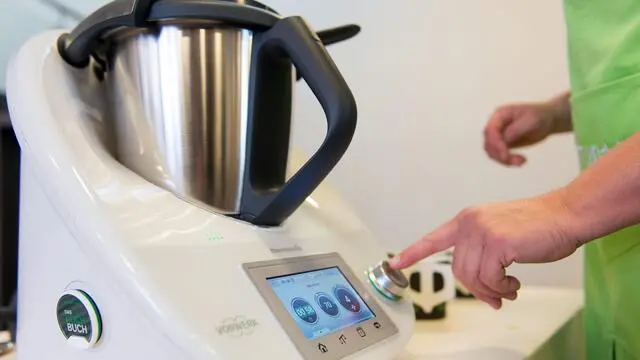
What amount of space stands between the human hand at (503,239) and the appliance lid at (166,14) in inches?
8.3

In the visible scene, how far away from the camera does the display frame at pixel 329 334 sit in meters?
0.40

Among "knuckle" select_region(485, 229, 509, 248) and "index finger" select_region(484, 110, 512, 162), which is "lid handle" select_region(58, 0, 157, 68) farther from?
"index finger" select_region(484, 110, 512, 162)

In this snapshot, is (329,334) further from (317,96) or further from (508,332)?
(508,332)

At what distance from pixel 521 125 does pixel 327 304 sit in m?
0.48

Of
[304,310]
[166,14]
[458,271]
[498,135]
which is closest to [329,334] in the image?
[304,310]

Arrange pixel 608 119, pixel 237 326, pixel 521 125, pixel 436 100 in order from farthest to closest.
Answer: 1. pixel 436 100
2. pixel 521 125
3. pixel 608 119
4. pixel 237 326

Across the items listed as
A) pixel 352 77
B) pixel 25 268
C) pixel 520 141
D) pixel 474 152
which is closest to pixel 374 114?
pixel 352 77

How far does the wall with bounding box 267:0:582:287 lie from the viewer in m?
1.07

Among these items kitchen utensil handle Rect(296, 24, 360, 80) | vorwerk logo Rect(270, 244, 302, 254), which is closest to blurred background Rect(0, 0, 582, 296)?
kitchen utensil handle Rect(296, 24, 360, 80)

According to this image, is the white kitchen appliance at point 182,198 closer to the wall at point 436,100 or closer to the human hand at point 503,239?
the human hand at point 503,239

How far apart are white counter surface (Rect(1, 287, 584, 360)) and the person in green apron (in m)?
0.04

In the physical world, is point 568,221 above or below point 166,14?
below

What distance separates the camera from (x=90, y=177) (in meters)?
0.41

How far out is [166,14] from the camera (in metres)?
0.44
